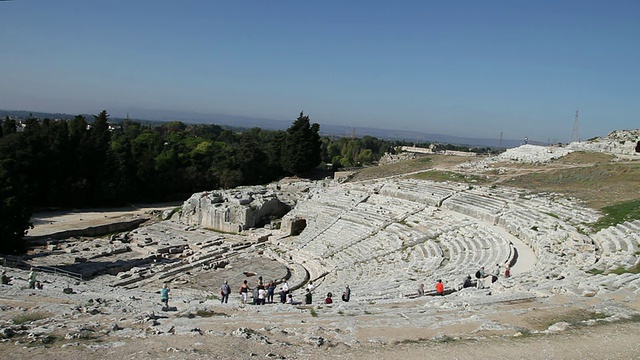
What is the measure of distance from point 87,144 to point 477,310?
35083 millimetres

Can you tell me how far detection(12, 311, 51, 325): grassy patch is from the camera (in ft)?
27.7

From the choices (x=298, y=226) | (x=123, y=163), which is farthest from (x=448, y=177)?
(x=123, y=163)

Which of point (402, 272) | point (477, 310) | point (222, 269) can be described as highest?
point (477, 310)

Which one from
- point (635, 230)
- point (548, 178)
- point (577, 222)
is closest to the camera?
point (635, 230)

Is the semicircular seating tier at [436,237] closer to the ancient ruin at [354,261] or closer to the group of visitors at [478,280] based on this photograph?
the ancient ruin at [354,261]

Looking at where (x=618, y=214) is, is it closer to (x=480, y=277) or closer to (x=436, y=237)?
(x=436, y=237)

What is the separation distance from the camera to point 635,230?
1533cm

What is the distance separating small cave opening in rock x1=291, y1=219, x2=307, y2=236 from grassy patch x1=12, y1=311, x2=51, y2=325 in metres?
17.1

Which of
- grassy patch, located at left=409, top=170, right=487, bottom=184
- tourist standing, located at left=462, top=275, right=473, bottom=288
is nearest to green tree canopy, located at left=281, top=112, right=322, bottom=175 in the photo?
grassy patch, located at left=409, top=170, right=487, bottom=184

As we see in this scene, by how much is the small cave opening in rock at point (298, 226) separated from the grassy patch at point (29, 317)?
17095 millimetres

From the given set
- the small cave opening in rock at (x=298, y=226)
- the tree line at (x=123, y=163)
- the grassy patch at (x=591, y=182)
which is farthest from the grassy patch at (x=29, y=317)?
the grassy patch at (x=591, y=182)

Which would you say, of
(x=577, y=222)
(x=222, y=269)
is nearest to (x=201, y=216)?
(x=222, y=269)

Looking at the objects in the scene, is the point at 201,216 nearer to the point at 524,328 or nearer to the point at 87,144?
the point at 87,144

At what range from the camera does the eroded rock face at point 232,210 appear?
89.7 feet
